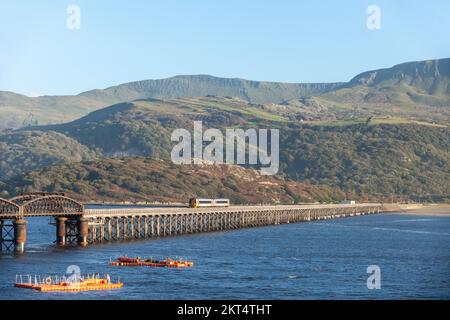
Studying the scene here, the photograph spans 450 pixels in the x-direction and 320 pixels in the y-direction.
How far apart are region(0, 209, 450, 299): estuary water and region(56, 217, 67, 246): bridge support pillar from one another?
2407 millimetres

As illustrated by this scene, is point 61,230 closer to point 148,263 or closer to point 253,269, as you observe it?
point 148,263

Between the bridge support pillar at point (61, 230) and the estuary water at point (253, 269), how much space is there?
2.41m

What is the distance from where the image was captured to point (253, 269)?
135 m

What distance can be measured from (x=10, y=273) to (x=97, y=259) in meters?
19.4

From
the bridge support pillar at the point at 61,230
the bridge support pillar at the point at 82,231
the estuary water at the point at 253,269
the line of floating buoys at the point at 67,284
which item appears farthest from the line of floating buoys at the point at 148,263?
the bridge support pillar at the point at 61,230

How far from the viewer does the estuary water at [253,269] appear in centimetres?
11075

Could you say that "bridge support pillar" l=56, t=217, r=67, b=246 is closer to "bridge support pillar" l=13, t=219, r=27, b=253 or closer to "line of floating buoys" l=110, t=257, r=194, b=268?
"bridge support pillar" l=13, t=219, r=27, b=253

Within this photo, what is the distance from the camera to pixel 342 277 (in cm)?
12812

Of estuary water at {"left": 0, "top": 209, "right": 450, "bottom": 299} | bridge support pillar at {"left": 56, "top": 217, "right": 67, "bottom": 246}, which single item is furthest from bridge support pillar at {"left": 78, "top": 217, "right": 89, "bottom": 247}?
estuary water at {"left": 0, "top": 209, "right": 450, "bottom": 299}

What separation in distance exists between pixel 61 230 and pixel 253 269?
4090cm

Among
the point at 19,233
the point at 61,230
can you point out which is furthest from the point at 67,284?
the point at 61,230

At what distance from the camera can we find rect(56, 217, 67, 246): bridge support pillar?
160 metres
